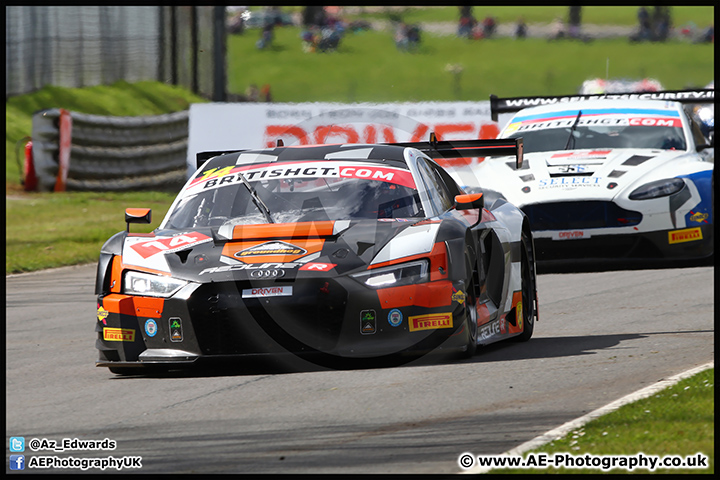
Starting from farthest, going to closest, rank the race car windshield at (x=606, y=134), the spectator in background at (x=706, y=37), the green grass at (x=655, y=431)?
1. the spectator in background at (x=706, y=37)
2. the race car windshield at (x=606, y=134)
3. the green grass at (x=655, y=431)

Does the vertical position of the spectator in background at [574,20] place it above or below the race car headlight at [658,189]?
above

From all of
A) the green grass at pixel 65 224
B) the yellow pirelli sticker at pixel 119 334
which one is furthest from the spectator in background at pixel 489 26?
the yellow pirelli sticker at pixel 119 334

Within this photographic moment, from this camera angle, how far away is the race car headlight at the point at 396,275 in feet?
21.2

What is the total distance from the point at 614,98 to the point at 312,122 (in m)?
8.24

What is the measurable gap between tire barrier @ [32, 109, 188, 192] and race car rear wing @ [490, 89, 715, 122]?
12682 mm

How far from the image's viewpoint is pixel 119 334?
6723mm

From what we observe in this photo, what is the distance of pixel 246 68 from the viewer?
5803cm

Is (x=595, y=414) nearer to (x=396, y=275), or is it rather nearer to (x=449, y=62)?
(x=396, y=275)

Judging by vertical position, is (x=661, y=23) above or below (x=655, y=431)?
above

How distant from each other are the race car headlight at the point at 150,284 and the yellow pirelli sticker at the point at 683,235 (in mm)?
5314

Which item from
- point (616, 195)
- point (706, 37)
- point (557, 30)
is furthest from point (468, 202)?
point (706, 37)

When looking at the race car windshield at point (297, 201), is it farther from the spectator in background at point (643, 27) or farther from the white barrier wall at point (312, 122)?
the spectator in background at point (643, 27)

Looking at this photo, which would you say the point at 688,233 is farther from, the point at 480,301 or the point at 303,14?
the point at 303,14

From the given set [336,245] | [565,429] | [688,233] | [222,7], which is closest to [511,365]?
[336,245]
